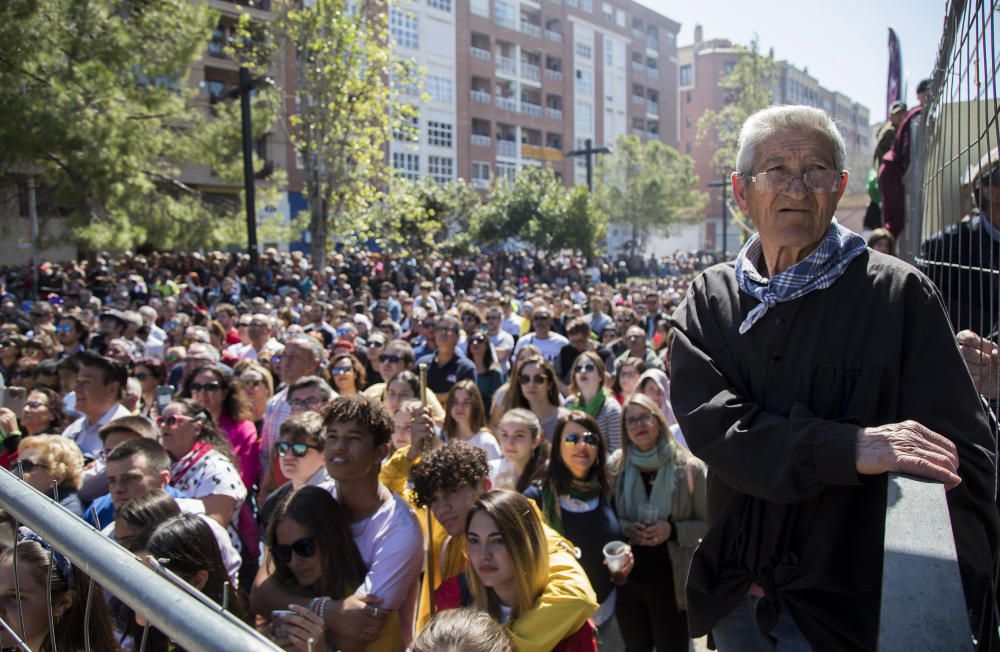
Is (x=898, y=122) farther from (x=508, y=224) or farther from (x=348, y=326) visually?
(x=508, y=224)

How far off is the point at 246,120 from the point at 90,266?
894 centimetres

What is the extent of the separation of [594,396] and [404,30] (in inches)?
1701

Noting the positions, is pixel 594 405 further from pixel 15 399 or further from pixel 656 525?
pixel 15 399

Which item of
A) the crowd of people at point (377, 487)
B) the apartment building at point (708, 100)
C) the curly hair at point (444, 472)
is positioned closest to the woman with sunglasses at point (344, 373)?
the crowd of people at point (377, 487)

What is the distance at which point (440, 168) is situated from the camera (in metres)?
47.5

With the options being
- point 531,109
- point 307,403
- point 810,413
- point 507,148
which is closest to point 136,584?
point 810,413

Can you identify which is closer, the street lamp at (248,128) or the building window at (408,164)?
the street lamp at (248,128)

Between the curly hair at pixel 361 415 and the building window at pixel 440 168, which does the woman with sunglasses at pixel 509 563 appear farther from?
the building window at pixel 440 168

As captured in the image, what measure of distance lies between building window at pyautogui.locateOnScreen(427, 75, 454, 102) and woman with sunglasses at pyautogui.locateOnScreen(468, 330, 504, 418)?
134 ft

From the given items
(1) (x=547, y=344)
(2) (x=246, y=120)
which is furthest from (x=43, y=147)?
(1) (x=547, y=344)

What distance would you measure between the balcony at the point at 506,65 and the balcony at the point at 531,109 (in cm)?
230

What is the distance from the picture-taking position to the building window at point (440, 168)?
47062 millimetres

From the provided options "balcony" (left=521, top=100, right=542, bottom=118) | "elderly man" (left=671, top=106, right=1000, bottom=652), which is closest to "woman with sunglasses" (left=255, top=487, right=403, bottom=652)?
"elderly man" (left=671, top=106, right=1000, bottom=652)

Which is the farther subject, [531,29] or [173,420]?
[531,29]
